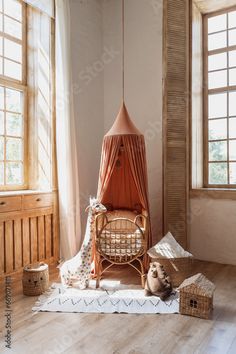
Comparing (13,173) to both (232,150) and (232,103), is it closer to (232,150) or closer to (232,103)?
(232,150)

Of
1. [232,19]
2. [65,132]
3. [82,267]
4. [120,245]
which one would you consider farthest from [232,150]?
[82,267]

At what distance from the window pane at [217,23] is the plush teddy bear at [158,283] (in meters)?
3.03

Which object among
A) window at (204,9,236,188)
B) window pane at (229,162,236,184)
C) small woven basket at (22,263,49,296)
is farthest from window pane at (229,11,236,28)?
small woven basket at (22,263,49,296)

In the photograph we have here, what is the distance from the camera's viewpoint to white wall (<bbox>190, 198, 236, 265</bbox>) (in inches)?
142

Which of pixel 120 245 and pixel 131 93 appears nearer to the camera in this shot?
pixel 120 245

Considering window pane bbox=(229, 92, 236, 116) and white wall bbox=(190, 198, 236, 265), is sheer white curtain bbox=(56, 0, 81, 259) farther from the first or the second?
window pane bbox=(229, 92, 236, 116)

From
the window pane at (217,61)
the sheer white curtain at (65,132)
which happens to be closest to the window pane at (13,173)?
the sheer white curtain at (65,132)

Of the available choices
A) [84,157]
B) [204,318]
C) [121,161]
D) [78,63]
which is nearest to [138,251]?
[204,318]

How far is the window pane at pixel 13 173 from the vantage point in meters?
3.35

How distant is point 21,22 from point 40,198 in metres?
1.98

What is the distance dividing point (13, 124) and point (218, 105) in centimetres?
249

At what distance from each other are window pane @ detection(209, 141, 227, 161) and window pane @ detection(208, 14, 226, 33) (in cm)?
143

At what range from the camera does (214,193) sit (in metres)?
3.70

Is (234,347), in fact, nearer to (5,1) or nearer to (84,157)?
(84,157)
